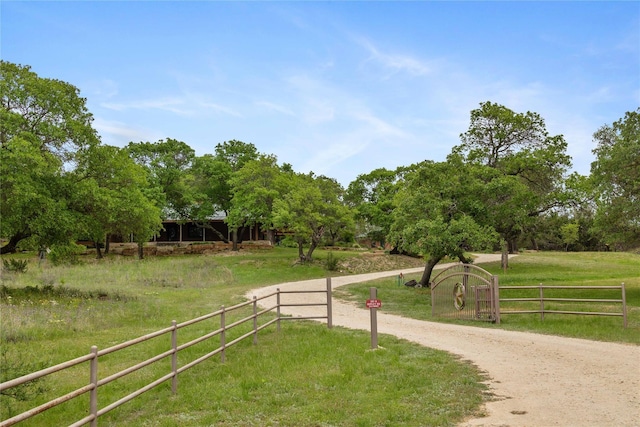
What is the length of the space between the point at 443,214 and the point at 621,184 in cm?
763

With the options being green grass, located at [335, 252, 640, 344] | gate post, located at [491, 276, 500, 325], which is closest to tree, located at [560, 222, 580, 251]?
green grass, located at [335, 252, 640, 344]

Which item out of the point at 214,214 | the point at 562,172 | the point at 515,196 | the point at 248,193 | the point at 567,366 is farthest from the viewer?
the point at 214,214

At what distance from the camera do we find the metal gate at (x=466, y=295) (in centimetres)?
1702

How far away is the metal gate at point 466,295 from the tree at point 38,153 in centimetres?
1418

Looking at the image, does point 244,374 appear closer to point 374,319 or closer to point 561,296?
point 374,319

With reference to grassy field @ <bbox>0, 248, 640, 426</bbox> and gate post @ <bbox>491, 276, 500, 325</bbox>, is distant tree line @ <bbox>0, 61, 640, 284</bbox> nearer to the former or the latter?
grassy field @ <bbox>0, 248, 640, 426</bbox>

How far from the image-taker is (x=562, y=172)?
102 feet

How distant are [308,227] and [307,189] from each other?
311 centimetres

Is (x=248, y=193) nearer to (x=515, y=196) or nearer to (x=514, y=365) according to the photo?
(x=515, y=196)

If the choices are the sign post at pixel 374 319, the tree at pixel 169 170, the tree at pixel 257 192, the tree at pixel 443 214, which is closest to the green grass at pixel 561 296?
the tree at pixel 443 214

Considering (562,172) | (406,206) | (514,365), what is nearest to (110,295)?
(406,206)

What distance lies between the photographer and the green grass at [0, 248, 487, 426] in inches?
279

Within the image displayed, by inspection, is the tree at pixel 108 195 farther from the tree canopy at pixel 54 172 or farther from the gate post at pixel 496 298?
the gate post at pixel 496 298

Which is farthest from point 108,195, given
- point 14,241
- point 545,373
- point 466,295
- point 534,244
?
point 534,244
